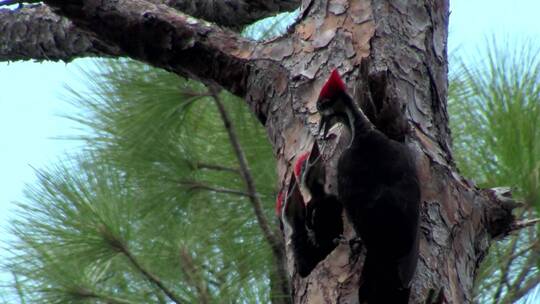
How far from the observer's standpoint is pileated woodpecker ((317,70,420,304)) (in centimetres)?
108

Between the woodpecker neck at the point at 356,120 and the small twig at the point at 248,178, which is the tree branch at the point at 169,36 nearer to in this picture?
the woodpecker neck at the point at 356,120

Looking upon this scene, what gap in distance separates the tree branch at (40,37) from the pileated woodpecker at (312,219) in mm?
877

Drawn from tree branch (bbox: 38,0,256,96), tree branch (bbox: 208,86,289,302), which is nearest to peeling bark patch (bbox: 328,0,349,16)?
tree branch (bbox: 38,0,256,96)

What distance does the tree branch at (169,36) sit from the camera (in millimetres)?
1420

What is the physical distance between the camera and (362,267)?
113 centimetres

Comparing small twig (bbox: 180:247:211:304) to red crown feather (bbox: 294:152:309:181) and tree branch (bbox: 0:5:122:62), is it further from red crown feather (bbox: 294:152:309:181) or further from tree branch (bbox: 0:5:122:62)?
red crown feather (bbox: 294:152:309:181)

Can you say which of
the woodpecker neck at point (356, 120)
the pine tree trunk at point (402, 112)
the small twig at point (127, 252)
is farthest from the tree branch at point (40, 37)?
the woodpecker neck at point (356, 120)

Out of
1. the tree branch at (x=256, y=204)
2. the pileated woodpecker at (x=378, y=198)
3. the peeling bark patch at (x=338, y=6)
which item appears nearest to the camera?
the pileated woodpecker at (x=378, y=198)

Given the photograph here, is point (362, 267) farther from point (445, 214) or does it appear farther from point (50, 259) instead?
point (50, 259)

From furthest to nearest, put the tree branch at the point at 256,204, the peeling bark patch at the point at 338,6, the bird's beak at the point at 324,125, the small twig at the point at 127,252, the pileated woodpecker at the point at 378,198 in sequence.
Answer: the small twig at the point at 127,252 → the tree branch at the point at 256,204 → the peeling bark patch at the point at 338,6 → the bird's beak at the point at 324,125 → the pileated woodpecker at the point at 378,198

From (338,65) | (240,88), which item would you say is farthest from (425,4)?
(240,88)

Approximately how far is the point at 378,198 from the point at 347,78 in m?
0.25

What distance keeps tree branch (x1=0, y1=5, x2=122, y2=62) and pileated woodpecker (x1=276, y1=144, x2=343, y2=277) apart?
2.88 ft

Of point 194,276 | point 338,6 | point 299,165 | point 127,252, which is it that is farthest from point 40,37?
point 299,165
